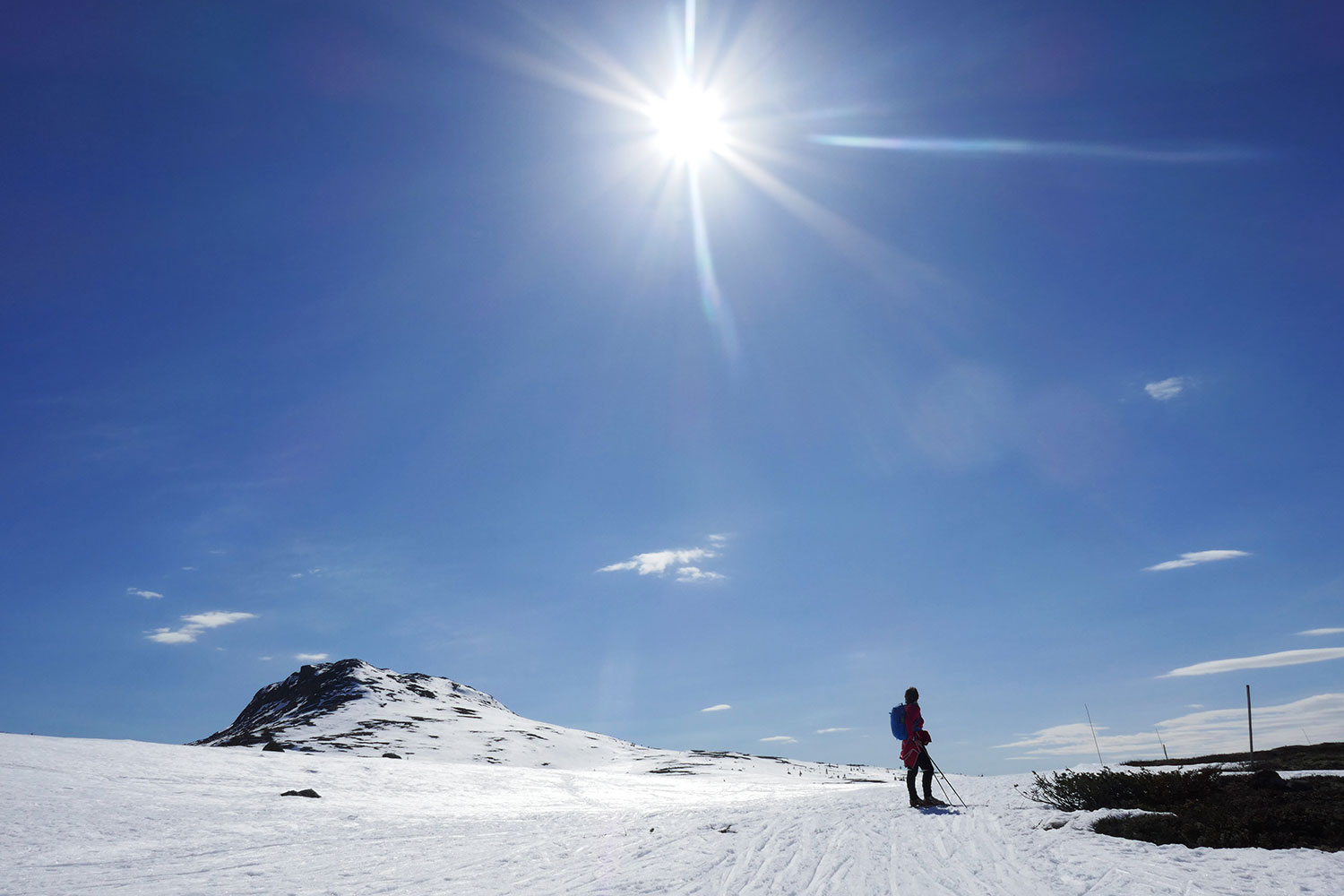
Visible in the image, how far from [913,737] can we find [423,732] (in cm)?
6599

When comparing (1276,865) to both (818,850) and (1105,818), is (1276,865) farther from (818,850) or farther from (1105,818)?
(818,850)

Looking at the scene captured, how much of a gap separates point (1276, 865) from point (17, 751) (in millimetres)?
31135

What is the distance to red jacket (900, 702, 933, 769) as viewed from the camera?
51.9ft

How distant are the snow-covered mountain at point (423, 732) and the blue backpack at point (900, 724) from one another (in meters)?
34.9

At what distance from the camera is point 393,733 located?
219 ft

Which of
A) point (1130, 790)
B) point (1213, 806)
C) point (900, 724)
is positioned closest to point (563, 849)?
point (900, 724)

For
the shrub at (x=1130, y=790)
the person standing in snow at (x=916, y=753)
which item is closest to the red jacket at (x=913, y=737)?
the person standing in snow at (x=916, y=753)

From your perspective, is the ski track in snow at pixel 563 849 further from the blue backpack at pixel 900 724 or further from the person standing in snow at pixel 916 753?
the blue backpack at pixel 900 724

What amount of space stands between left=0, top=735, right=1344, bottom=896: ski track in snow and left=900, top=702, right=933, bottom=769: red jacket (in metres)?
1.16

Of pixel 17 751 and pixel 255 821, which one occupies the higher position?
pixel 17 751

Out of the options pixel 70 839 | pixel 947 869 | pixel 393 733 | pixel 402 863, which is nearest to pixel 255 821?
pixel 70 839

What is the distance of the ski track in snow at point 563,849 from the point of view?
902cm

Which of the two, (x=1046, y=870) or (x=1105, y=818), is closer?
(x=1046, y=870)

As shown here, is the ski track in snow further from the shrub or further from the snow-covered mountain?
the snow-covered mountain
